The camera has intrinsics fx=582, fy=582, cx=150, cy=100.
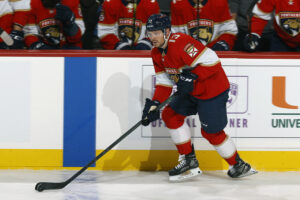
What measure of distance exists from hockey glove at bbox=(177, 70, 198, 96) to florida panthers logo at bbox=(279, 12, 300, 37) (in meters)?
1.25

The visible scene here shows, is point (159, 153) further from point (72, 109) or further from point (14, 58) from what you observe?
point (14, 58)

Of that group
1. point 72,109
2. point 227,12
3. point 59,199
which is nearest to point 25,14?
point 72,109

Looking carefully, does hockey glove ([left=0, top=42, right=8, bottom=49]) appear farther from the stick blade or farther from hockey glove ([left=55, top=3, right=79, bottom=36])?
the stick blade

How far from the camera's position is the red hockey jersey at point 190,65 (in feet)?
10.7

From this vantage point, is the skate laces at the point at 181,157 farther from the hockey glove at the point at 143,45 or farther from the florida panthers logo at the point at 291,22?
the florida panthers logo at the point at 291,22

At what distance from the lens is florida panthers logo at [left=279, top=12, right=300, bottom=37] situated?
4168mm

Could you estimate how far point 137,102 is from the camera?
374cm

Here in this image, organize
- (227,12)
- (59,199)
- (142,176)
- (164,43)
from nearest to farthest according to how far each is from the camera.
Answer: (59,199), (164,43), (142,176), (227,12)

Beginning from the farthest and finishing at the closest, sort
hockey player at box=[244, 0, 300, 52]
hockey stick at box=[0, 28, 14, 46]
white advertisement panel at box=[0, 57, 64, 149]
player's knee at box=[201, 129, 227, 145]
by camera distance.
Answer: hockey player at box=[244, 0, 300, 52] < hockey stick at box=[0, 28, 14, 46] < white advertisement panel at box=[0, 57, 64, 149] < player's knee at box=[201, 129, 227, 145]

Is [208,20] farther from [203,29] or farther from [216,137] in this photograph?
[216,137]

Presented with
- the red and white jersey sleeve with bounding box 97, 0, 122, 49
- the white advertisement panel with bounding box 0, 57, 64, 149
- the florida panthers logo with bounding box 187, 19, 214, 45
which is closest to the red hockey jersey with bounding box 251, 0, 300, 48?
the florida panthers logo with bounding box 187, 19, 214, 45

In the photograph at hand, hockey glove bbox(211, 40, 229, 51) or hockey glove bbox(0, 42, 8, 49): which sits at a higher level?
hockey glove bbox(211, 40, 229, 51)

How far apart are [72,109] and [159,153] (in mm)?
626

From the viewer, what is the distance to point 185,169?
11.5 ft
